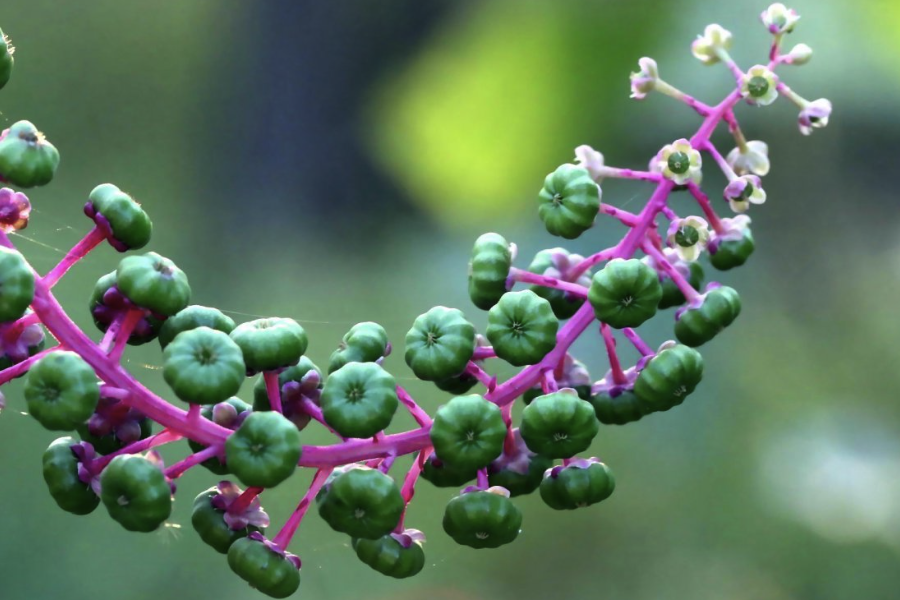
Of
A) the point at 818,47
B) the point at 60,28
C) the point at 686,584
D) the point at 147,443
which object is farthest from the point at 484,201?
the point at 147,443

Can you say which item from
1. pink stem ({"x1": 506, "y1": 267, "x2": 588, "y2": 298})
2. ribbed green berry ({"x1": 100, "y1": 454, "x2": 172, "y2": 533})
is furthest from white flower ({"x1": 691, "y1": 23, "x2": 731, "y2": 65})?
ribbed green berry ({"x1": 100, "y1": 454, "x2": 172, "y2": 533})

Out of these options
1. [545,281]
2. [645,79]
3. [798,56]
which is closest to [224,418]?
[545,281]

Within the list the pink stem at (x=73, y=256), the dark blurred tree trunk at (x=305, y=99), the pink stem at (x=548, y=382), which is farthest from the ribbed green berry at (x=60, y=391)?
the dark blurred tree trunk at (x=305, y=99)

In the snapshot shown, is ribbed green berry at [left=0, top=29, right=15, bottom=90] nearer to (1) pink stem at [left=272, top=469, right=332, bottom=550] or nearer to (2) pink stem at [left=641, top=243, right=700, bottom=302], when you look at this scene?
(1) pink stem at [left=272, top=469, right=332, bottom=550]

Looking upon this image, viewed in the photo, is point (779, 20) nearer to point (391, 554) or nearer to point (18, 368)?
point (391, 554)

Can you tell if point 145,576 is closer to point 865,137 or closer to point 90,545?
point 90,545

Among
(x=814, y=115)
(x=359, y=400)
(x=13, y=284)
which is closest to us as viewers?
(x=13, y=284)
